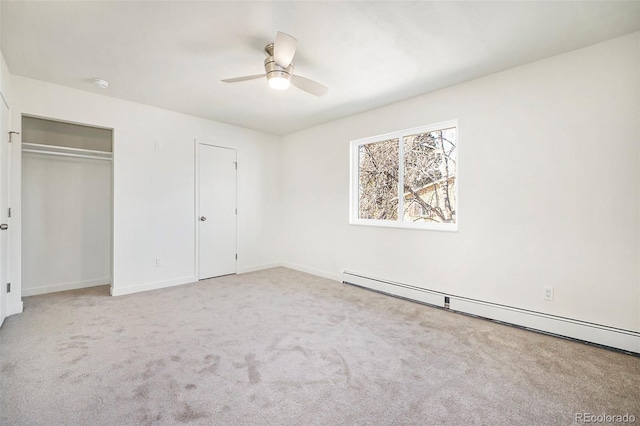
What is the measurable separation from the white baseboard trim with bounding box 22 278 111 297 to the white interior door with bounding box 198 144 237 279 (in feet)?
4.50

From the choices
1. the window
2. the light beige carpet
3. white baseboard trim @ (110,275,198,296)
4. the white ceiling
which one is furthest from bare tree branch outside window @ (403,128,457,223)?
white baseboard trim @ (110,275,198,296)

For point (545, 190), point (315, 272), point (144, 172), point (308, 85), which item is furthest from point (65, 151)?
point (545, 190)

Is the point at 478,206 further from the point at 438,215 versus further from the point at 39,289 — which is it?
the point at 39,289

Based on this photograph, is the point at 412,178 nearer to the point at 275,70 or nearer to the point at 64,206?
the point at 275,70

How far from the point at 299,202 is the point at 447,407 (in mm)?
3982

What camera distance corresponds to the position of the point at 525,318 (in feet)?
8.96

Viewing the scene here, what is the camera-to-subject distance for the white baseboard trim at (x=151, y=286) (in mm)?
3711

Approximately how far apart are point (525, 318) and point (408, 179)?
6.40 feet

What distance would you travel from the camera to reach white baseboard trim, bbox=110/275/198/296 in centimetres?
371

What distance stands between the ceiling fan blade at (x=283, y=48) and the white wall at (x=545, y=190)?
1974 millimetres

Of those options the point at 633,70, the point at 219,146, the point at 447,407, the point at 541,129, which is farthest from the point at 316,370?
the point at 219,146

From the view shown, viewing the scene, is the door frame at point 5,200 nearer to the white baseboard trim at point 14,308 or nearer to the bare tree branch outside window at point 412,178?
the white baseboard trim at point 14,308

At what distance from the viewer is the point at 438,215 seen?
350cm

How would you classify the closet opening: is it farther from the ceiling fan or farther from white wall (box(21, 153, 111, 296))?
the ceiling fan
